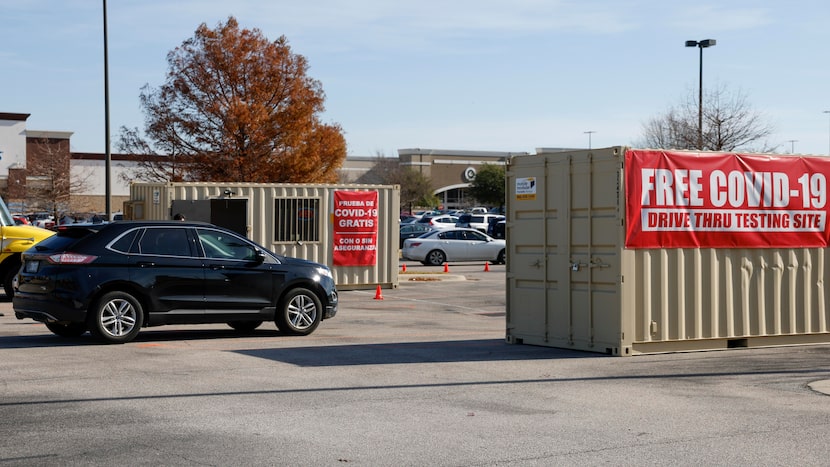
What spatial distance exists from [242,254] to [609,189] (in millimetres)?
5546

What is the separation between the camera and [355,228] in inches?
1035

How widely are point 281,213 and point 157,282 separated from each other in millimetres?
10572

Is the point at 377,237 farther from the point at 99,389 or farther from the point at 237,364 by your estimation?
the point at 99,389

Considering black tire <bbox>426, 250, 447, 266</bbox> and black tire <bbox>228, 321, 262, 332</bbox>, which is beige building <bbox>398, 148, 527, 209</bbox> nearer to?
black tire <bbox>426, 250, 447, 266</bbox>

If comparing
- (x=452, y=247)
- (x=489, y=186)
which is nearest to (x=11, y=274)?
(x=452, y=247)


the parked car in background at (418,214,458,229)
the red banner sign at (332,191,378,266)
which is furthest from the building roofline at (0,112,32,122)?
the red banner sign at (332,191,378,266)

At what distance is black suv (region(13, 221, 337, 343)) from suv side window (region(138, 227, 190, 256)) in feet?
0.05

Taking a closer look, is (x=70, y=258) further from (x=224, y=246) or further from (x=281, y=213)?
(x=281, y=213)

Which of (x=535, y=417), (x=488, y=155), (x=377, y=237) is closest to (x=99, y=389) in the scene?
(x=535, y=417)

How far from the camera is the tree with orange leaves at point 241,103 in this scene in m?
38.8

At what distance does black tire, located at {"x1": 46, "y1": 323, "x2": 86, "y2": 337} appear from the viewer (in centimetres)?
1530

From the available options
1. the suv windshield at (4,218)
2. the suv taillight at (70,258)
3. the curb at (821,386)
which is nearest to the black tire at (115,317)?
the suv taillight at (70,258)

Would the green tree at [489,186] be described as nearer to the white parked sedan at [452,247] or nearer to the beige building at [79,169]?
the beige building at [79,169]

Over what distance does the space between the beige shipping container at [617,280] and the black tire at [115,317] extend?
524 centimetres
